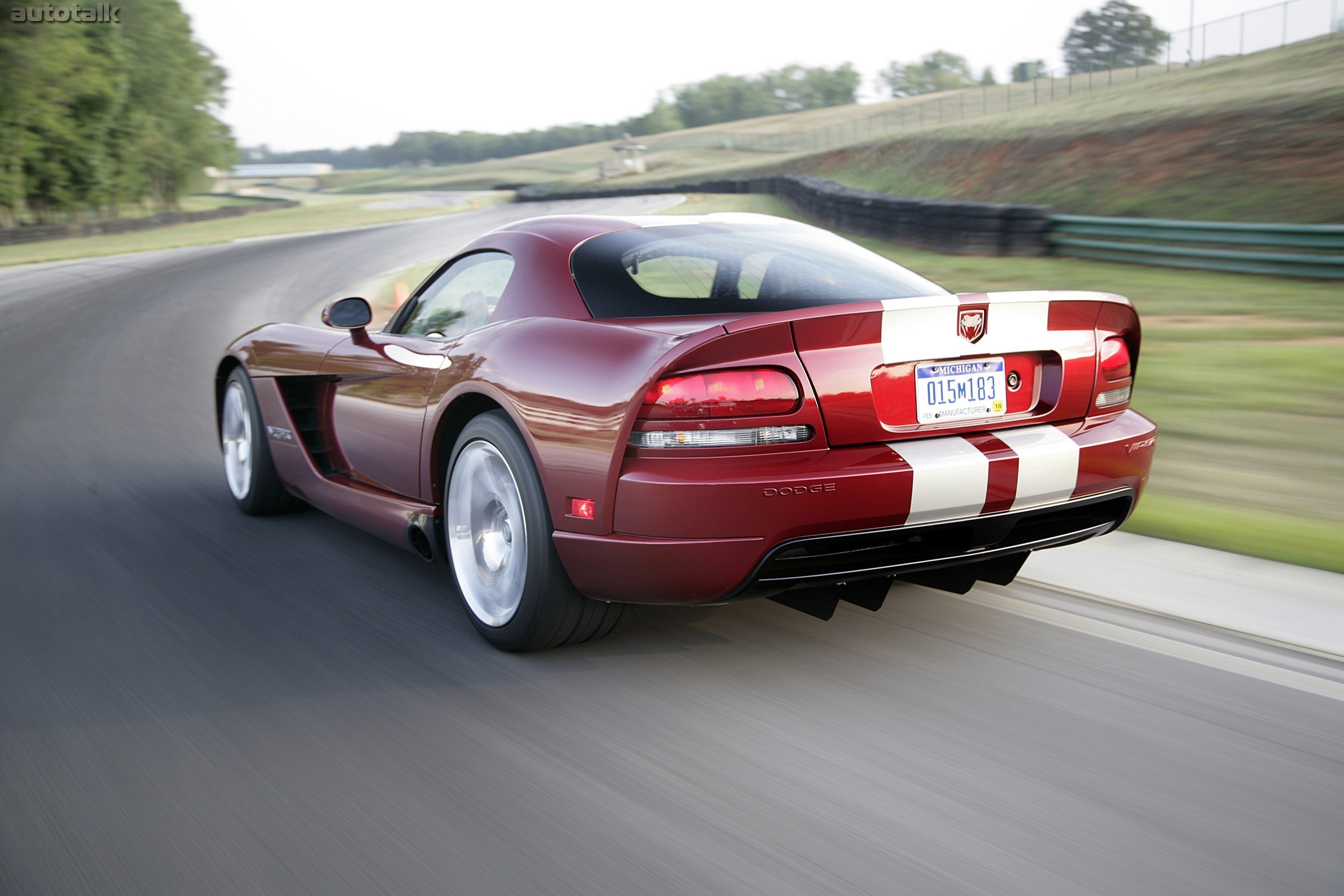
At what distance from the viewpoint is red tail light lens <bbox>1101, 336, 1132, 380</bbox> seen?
3398mm

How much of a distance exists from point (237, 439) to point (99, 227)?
35603 mm

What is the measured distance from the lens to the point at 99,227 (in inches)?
1428

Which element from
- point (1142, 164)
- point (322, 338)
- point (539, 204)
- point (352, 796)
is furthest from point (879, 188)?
point (352, 796)

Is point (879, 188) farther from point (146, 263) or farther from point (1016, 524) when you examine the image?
point (1016, 524)

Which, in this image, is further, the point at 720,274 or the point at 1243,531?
the point at 1243,531

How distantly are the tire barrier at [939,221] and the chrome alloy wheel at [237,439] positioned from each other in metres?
11.3

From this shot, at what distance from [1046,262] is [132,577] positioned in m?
12.2

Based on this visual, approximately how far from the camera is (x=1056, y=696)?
3.01m

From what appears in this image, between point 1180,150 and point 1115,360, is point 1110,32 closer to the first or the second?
point 1180,150

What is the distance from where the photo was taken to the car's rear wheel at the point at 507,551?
3.19 meters

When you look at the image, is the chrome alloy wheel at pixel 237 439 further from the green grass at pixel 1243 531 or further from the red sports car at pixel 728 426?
the green grass at pixel 1243 531

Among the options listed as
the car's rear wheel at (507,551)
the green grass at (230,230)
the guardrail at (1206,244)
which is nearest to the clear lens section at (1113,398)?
the car's rear wheel at (507,551)

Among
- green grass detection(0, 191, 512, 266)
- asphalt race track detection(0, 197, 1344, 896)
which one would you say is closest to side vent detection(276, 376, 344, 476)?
asphalt race track detection(0, 197, 1344, 896)

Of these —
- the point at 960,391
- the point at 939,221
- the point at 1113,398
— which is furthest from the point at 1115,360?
the point at 939,221
